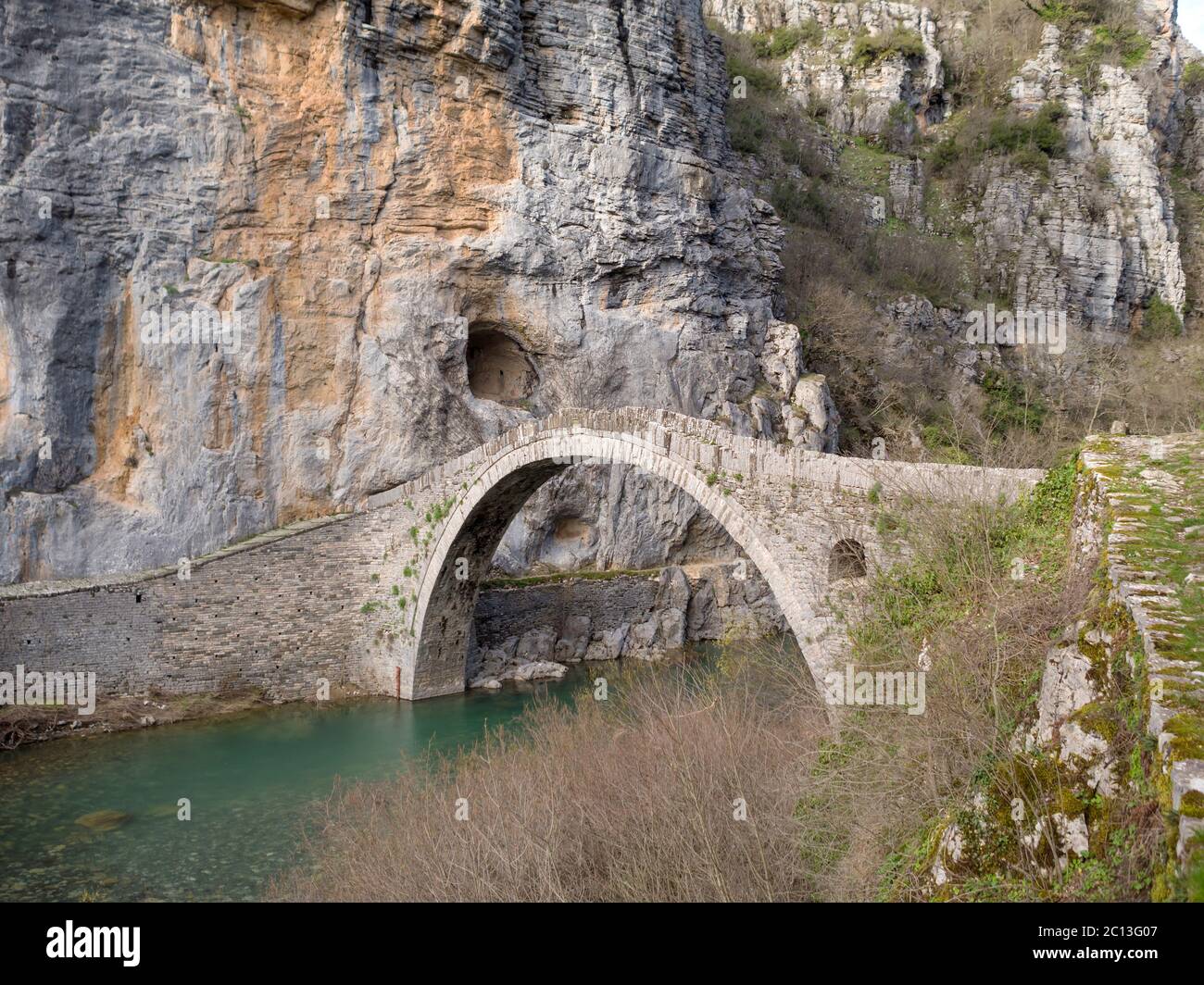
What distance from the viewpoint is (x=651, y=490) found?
21.6 meters

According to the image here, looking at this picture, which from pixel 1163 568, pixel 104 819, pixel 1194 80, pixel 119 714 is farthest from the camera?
pixel 1194 80

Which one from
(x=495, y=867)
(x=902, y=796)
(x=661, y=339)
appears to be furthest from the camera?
(x=661, y=339)

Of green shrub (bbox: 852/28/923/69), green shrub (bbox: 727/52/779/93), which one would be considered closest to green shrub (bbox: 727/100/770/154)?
green shrub (bbox: 727/52/779/93)

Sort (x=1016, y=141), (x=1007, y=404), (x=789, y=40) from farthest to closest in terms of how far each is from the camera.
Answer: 1. (x=789, y=40)
2. (x=1016, y=141)
3. (x=1007, y=404)

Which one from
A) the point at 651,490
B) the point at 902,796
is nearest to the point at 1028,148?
the point at 651,490

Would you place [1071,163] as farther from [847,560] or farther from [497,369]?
[847,560]

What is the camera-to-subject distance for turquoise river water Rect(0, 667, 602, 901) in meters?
9.73

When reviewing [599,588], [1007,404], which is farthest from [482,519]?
[1007,404]

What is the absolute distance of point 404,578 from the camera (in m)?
16.6

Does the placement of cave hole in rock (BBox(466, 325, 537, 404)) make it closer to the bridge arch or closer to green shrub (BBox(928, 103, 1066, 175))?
the bridge arch

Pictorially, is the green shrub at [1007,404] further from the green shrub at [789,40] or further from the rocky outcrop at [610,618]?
the green shrub at [789,40]

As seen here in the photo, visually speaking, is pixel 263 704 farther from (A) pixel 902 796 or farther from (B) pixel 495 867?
(A) pixel 902 796

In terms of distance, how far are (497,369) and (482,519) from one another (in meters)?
6.60
